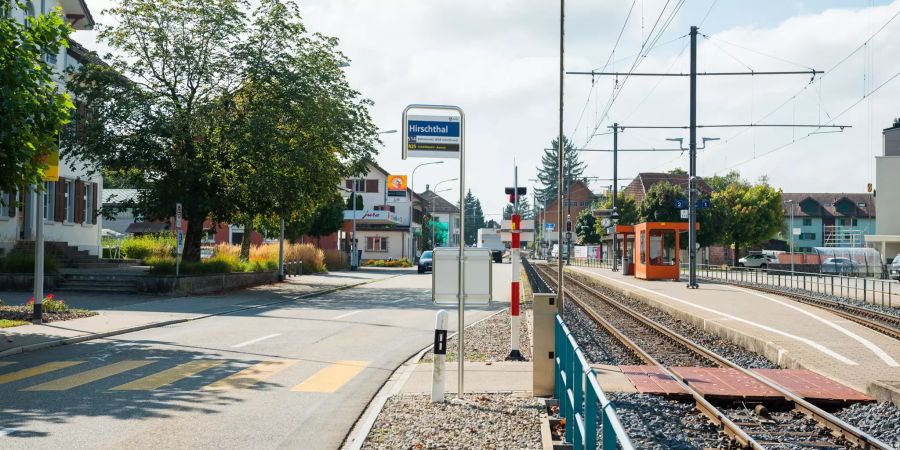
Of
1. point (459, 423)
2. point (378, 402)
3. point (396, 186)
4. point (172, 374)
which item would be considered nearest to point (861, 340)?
point (378, 402)

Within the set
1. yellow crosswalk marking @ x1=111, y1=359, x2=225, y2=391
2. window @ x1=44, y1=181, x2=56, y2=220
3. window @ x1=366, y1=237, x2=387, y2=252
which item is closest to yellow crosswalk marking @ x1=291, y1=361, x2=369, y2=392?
yellow crosswalk marking @ x1=111, y1=359, x2=225, y2=391

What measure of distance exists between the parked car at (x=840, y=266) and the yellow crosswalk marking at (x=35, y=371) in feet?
128

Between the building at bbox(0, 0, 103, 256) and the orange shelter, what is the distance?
24288 millimetres

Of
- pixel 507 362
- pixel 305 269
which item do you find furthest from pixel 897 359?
pixel 305 269

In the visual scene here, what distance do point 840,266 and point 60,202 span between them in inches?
1512

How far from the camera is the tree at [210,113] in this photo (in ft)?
92.0

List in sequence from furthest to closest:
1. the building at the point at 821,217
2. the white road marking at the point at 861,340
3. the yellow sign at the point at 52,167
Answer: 1. the building at the point at 821,217
2. the yellow sign at the point at 52,167
3. the white road marking at the point at 861,340

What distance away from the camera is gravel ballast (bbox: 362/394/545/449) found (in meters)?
7.03

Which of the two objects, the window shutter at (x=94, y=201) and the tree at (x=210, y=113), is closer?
the tree at (x=210, y=113)

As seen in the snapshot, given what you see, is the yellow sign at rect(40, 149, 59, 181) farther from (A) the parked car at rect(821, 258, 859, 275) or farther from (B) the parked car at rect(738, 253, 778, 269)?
(B) the parked car at rect(738, 253, 778, 269)

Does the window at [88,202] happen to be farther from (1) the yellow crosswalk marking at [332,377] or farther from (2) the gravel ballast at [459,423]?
(2) the gravel ballast at [459,423]

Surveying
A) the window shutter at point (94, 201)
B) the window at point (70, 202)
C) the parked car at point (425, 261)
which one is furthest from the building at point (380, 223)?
the window at point (70, 202)

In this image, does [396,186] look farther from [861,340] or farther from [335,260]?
[861,340]

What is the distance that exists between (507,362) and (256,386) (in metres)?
3.69
